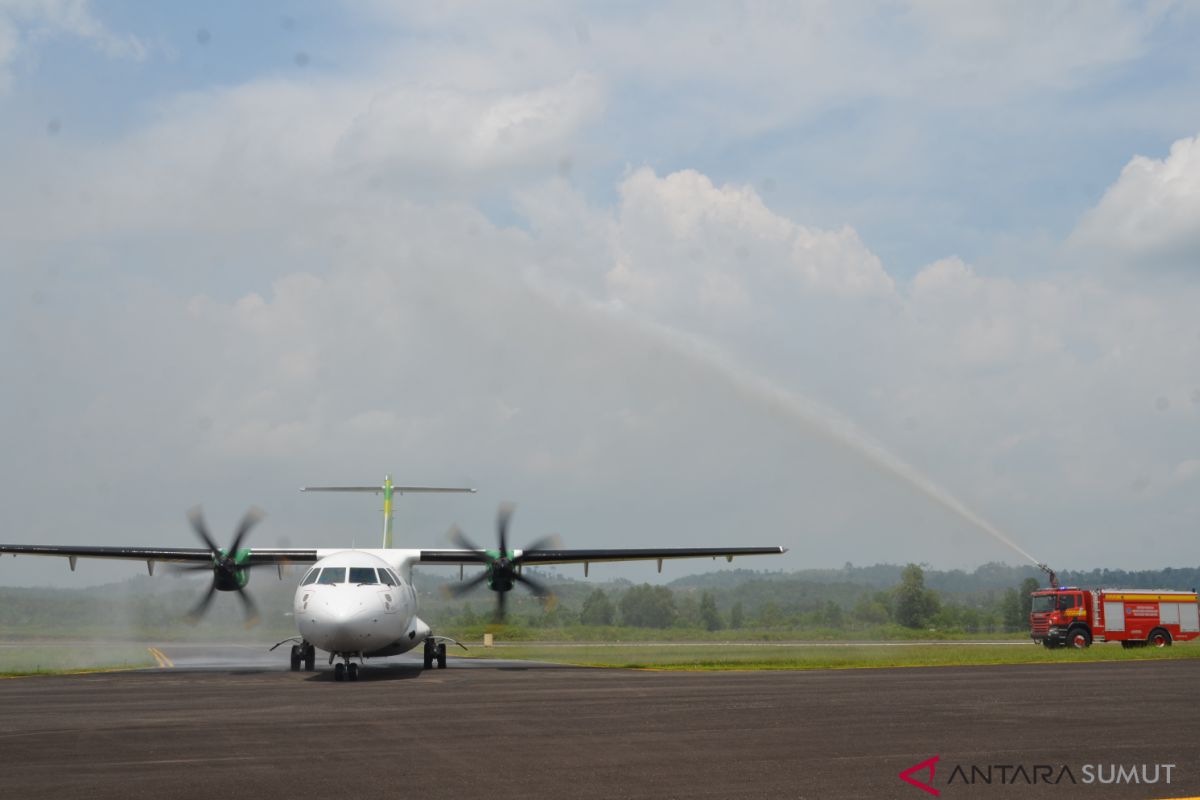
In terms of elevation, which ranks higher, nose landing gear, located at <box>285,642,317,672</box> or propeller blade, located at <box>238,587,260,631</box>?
propeller blade, located at <box>238,587,260,631</box>

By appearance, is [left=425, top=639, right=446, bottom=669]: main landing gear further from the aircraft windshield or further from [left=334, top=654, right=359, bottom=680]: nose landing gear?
the aircraft windshield

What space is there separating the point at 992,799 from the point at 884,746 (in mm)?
3242

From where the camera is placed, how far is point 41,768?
1148 cm

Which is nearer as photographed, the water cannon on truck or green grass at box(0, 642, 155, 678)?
green grass at box(0, 642, 155, 678)

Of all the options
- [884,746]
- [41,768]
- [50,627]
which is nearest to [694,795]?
[884,746]

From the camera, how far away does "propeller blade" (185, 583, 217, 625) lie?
3247 cm

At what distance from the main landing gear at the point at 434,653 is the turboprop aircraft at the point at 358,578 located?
0.03 metres

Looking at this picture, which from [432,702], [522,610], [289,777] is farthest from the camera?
[522,610]

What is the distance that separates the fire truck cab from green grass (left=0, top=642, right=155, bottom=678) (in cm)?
3439

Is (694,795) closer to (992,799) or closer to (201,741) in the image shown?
(992,799)

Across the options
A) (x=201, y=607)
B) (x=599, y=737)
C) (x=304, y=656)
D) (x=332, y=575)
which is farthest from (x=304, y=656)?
(x=599, y=737)
